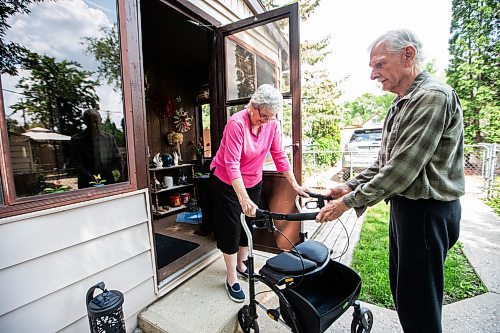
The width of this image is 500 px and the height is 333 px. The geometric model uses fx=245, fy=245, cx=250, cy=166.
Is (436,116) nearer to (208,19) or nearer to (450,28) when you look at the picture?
(208,19)

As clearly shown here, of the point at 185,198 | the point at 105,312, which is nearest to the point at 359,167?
the point at 185,198

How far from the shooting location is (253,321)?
1.47m

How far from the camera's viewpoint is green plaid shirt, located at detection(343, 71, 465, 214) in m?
1.02

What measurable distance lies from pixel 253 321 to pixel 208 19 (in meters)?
2.55

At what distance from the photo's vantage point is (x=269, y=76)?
2.48 meters

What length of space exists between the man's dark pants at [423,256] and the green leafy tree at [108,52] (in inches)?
72.9

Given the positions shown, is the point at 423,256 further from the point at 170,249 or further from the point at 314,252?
the point at 170,249

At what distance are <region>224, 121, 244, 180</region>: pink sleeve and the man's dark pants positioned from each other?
94 cm

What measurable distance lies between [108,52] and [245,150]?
117 cm

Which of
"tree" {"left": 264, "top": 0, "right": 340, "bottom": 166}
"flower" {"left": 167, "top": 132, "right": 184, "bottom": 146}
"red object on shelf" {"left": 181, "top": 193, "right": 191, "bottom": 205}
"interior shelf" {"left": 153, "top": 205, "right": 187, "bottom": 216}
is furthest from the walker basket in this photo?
"tree" {"left": 264, "top": 0, "right": 340, "bottom": 166}

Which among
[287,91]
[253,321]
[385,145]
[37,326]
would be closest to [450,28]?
[287,91]

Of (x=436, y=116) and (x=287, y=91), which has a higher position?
(x=287, y=91)

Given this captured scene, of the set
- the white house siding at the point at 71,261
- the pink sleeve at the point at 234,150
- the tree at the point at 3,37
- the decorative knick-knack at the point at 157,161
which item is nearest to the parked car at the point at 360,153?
the decorative knick-knack at the point at 157,161

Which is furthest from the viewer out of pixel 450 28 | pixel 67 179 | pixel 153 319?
pixel 450 28
